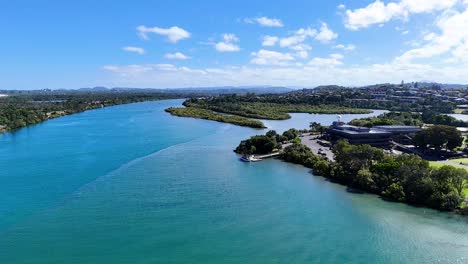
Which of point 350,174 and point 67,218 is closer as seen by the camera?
point 67,218

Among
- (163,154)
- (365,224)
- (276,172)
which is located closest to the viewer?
(365,224)

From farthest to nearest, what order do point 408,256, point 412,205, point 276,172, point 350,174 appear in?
point 276,172, point 350,174, point 412,205, point 408,256

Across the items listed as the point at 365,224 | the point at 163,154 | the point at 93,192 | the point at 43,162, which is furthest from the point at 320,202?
the point at 43,162

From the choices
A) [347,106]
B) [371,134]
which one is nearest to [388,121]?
[371,134]

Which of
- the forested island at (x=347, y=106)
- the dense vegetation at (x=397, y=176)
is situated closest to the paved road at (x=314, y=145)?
the dense vegetation at (x=397, y=176)

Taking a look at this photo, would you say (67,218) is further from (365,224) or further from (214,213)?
(365,224)

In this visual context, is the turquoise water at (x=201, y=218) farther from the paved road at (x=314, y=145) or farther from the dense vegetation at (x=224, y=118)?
the dense vegetation at (x=224, y=118)

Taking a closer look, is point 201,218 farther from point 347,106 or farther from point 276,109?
point 347,106
